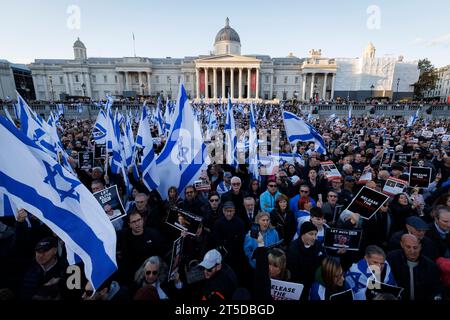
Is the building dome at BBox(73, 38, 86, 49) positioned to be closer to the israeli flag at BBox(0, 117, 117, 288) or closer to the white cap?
the israeli flag at BBox(0, 117, 117, 288)

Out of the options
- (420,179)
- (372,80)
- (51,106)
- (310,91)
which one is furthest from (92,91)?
(420,179)

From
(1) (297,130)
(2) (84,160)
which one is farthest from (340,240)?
(2) (84,160)

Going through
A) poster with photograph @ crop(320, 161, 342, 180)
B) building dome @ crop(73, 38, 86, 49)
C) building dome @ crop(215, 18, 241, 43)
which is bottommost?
poster with photograph @ crop(320, 161, 342, 180)

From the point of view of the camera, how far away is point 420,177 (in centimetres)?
526

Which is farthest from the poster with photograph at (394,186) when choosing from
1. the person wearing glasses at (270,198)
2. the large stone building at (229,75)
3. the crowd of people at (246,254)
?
the large stone building at (229,75)

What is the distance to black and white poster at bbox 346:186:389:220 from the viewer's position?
349 centimetres

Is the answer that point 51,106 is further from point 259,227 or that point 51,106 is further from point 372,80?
point 372,80

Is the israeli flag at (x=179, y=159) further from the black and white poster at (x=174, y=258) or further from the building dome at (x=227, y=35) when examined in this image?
the building dome at (x=227, y=35)

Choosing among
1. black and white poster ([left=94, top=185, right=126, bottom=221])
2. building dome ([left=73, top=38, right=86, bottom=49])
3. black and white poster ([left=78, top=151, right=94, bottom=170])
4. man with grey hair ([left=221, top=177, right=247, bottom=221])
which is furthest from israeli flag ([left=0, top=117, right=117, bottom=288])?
building dome ([left=73, top=38, right=86, bottom=49])

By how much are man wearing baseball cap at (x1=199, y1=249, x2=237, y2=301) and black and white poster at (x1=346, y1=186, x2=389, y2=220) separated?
217 cm

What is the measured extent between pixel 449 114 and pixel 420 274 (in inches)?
1480

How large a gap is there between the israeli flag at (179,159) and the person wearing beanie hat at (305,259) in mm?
2458

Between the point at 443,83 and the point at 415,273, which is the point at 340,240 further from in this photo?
the point at 443,83

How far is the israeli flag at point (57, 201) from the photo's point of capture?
7.29 feet
